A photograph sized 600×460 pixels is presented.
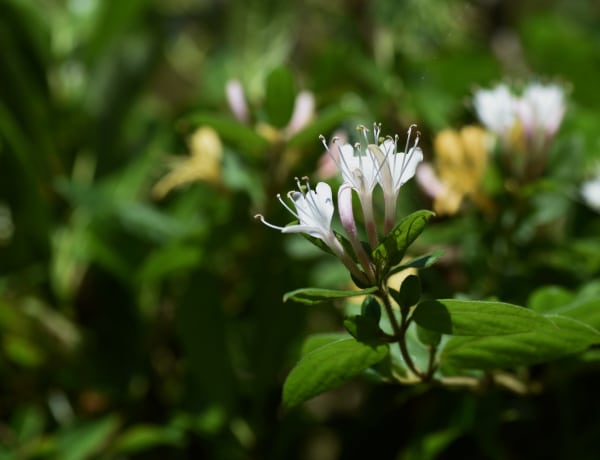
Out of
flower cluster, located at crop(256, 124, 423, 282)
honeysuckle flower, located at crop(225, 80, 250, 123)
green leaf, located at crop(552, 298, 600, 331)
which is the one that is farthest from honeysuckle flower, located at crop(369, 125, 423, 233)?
honeysuckle flower, located at crop(225, 80, 250, 123)

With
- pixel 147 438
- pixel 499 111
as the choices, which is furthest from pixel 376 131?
pixel 147 438

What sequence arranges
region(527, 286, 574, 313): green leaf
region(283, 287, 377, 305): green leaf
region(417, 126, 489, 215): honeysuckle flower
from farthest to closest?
region(417, 126, 489, 215): honeysuckle flower < region(527, 286, 574, 313): green leaf < region(283, 287, 377, 305): green leaf

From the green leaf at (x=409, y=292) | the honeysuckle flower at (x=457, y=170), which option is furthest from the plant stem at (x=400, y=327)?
the honeysuckle flower at (x=457, y=170)

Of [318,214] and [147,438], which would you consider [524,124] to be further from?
[147,438]

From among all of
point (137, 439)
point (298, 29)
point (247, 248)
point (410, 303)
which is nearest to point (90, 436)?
point (137, 439)

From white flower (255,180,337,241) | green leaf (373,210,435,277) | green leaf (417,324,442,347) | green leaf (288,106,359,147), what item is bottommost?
green leaf (417,324,442,347)

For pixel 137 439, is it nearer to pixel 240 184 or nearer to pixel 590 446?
pixel 240 184

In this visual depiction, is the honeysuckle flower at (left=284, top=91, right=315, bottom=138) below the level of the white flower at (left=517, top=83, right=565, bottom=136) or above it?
above

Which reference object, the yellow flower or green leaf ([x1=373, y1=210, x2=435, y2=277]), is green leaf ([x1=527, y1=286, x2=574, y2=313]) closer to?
green leaf ([x1=373, y1=210, x2=435, y2=277])
